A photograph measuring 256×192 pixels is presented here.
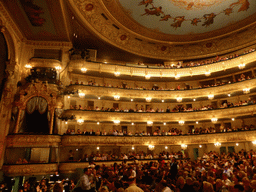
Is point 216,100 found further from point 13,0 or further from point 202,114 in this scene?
point 13,0

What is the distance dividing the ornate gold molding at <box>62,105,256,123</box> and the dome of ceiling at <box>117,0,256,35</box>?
36.6 ft

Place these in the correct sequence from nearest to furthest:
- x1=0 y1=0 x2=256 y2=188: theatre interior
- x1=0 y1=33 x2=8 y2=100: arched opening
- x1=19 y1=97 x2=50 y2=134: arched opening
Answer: x1=0 y1=33 x2=8 y2=100: arched opening, x1=0 y1=0 x2=256 y2=188: theatre interior, x1=19 y1=97 x2=50 y2=134: arched opening

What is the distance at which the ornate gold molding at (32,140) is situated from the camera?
14.7 meters

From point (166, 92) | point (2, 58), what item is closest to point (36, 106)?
point (2, 58)

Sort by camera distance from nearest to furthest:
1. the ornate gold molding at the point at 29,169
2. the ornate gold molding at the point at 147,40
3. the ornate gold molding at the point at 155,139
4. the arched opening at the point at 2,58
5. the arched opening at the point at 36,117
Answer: the ornate gold molding at the point at 29,169
the arched opening at the point at 2,58
the arched opening at the point at 36,117
the ornate gold molding at the point at 155,139
the ornate gold molding at the point at 147,40

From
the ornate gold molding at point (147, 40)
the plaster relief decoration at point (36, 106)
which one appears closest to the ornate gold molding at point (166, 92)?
the plaster relief decoration at point (36, 106)

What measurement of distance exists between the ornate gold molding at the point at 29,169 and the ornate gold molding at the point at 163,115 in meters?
5.51

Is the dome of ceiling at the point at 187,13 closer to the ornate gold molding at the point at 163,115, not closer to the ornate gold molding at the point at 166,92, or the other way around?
the ornate gold molding at the point at 166,92

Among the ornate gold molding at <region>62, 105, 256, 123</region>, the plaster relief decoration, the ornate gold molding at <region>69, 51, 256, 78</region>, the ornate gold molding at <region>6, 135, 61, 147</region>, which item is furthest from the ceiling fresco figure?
the ornate gold molding at <region>6, 135, 61, 147</region>

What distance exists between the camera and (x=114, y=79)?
25.0 metres

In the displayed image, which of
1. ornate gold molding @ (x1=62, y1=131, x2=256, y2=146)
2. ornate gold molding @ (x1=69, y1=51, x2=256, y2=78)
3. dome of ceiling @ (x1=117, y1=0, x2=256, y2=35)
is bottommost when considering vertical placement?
ornate gold molding @ (x1=62, y1=131, x2=256, y2=146)

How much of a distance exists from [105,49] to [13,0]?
1175 cm

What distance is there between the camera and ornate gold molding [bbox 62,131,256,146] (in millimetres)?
17744

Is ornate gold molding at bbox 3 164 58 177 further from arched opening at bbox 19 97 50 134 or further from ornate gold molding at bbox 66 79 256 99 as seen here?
ornate gold molding at bbox 66 79 256 99
